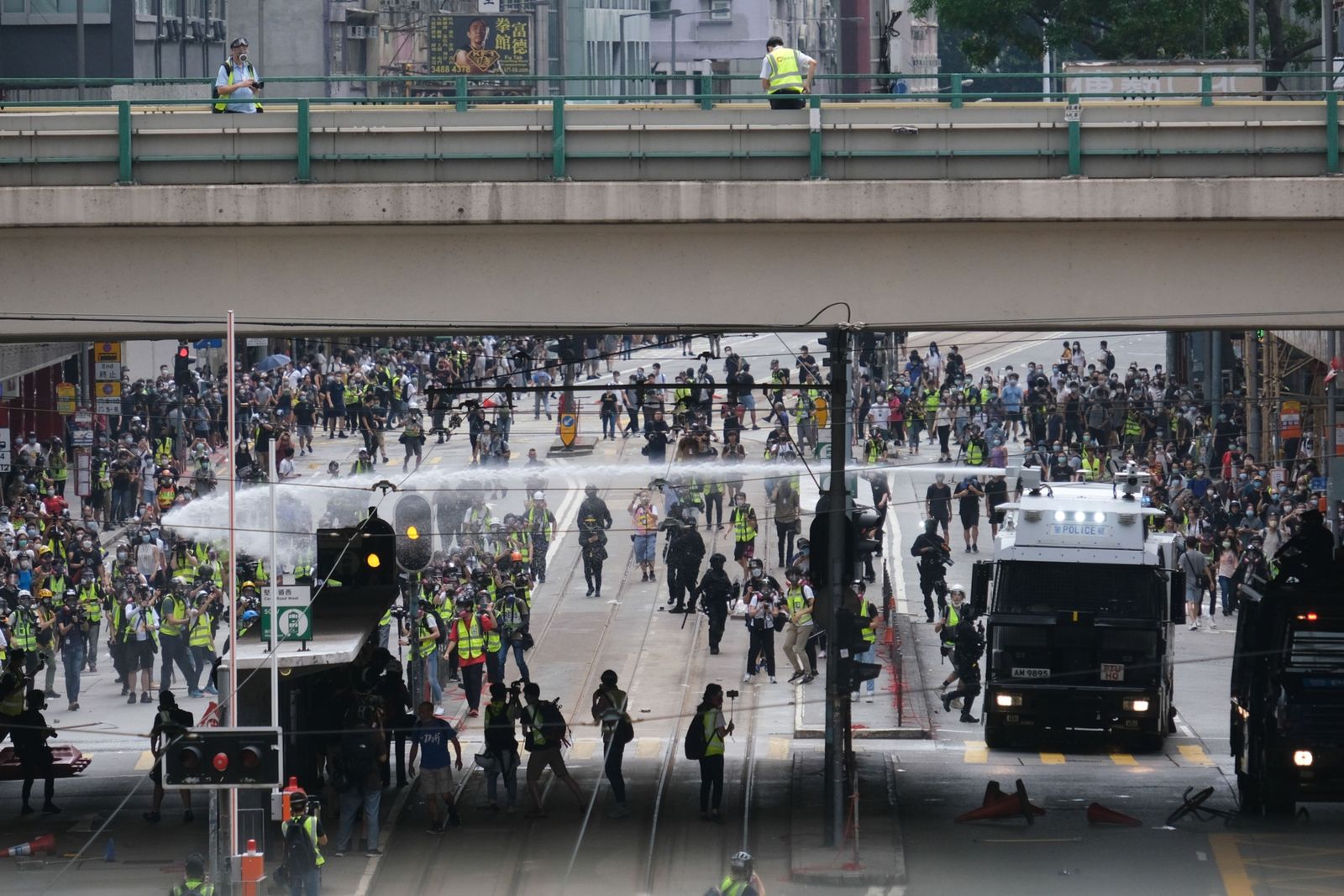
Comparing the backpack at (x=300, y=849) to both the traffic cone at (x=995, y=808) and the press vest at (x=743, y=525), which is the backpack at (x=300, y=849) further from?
the press vest at (x=743, y=525)

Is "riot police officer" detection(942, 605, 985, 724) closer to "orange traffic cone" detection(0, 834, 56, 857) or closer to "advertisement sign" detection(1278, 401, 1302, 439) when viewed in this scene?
"orange traffic cone" detection(0, 834, 56, 857)

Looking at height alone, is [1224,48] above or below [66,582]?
above

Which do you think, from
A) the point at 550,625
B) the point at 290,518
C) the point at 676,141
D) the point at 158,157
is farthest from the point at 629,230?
the point at 290,518

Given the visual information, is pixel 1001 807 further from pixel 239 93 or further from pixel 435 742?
pixel 239 93

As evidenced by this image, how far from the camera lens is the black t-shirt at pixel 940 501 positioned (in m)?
40.4

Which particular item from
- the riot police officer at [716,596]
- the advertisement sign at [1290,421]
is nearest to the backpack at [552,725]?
the riot police officer at [716,596]

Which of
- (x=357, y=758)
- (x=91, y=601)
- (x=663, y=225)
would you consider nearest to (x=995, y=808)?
(x=357, y=758)

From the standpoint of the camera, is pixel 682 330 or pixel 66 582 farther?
pixel 66 582

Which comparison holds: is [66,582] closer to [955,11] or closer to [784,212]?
[784,212]

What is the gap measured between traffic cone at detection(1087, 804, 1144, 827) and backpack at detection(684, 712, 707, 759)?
4.33 meters

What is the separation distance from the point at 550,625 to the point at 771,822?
39.5 ft

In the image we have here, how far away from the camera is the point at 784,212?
20922 millimetres

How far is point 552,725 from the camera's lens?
24469mm

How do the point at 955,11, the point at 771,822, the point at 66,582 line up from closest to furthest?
the point at 771,822 → the point at 66,582 → the point at 955,11
